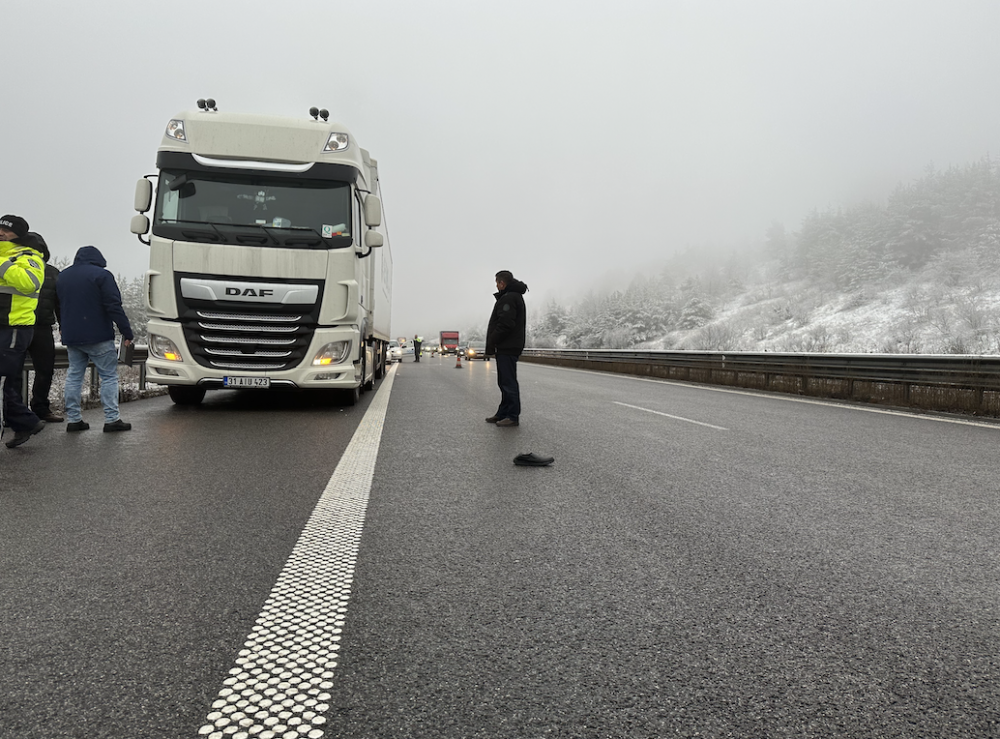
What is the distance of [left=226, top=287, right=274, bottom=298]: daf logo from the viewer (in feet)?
26.3

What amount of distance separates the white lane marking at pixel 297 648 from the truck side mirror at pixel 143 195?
6471 mm

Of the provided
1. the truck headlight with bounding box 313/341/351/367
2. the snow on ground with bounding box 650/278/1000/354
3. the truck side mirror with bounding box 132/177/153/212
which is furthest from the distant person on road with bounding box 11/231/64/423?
the snow on ground with bounding box 650/278/1000/354

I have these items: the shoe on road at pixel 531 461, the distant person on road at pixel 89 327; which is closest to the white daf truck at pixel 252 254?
the distant person on road at pixel 89 327

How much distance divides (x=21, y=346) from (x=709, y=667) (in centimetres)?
655

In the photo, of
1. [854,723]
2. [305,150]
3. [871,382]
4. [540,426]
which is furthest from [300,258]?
[871,382]

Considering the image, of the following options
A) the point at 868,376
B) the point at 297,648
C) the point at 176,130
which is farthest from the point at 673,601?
the point at 868,376

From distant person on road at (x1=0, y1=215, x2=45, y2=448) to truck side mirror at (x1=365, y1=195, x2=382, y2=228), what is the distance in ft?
13.1

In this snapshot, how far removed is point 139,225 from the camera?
8125 mm

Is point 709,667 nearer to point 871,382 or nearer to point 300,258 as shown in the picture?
point 300,258

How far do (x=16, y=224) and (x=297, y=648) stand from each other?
19.2 ft

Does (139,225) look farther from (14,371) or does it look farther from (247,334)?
(14,371)

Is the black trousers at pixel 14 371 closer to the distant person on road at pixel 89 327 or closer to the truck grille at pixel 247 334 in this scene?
the distant person on road at pixel 89 327

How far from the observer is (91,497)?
4043mm

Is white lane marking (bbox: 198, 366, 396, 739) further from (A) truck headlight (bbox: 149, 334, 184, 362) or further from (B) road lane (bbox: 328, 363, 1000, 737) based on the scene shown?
(A) truck headlight (bbox: 149, 334, 184, 362)
